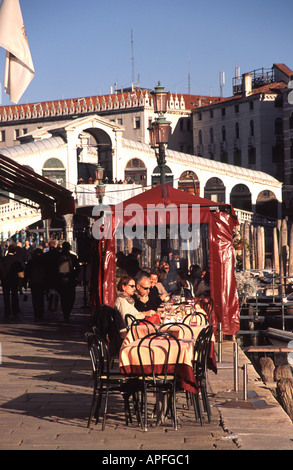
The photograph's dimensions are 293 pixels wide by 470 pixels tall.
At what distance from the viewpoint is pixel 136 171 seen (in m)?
59.1

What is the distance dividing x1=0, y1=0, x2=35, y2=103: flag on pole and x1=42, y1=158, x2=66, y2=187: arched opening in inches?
1883

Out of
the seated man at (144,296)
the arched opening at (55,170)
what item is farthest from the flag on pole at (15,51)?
the arched opening at (55,170)

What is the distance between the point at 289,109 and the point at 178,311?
5338cm

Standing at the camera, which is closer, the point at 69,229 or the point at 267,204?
the point at 69,229

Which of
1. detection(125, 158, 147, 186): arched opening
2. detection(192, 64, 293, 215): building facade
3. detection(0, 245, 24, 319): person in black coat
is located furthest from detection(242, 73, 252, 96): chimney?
detection(0, 245, 24, 319): person in black coat

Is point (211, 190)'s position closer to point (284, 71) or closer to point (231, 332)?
point (284, 71)

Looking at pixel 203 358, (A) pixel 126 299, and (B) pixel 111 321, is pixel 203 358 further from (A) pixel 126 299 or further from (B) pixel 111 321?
(B) pixel 111 321

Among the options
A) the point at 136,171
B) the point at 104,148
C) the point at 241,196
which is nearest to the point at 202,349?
the point at 104,148

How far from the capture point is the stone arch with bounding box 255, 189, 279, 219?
61.5 metres

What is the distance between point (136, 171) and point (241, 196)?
8.70 meters

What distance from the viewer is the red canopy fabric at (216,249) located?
12.3m

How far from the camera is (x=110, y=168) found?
58375mm

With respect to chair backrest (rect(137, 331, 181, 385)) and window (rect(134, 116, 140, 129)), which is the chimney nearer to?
window (rect(134, 116, 140, 129))

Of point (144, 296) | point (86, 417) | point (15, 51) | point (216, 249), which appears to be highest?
point (15, 51)
